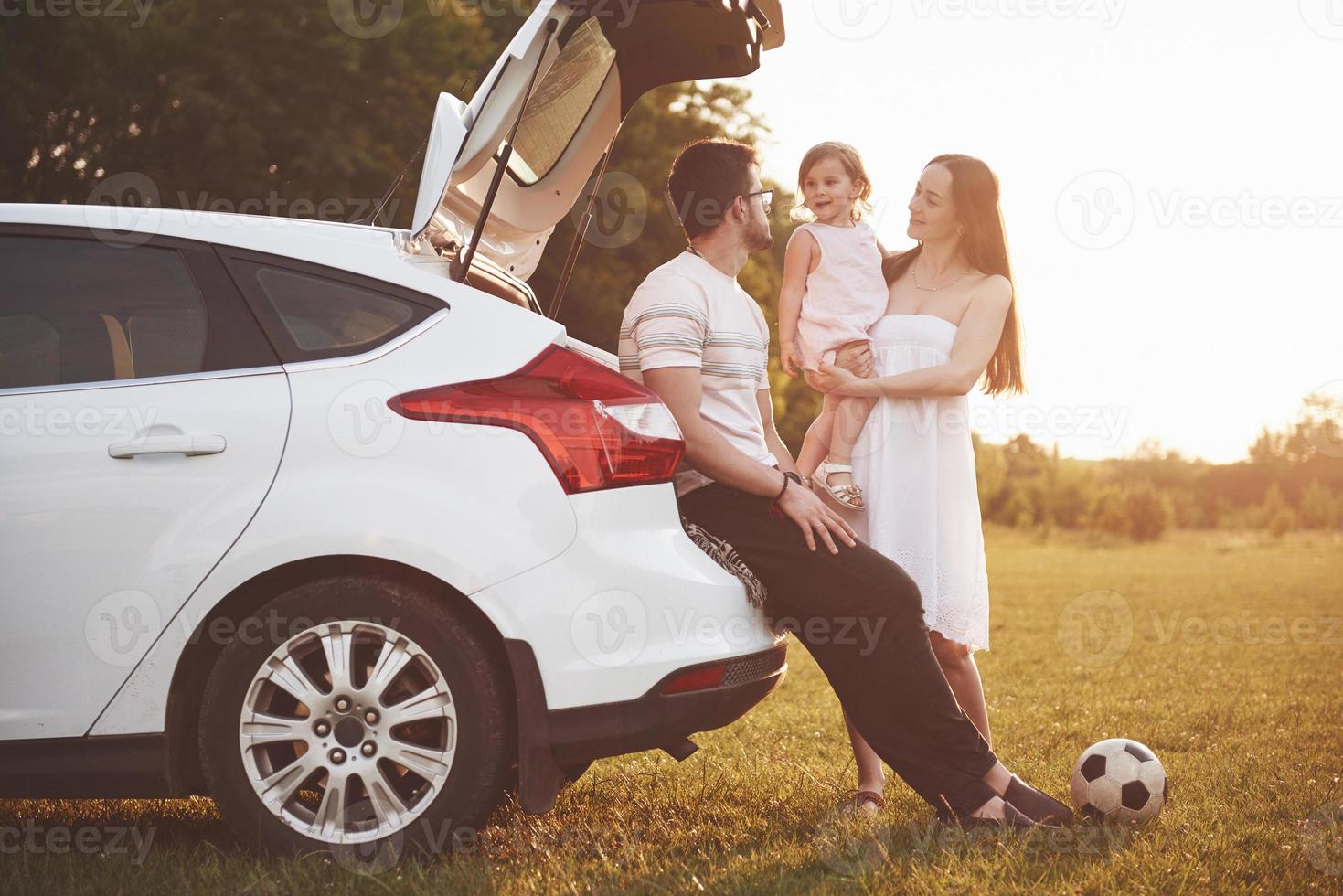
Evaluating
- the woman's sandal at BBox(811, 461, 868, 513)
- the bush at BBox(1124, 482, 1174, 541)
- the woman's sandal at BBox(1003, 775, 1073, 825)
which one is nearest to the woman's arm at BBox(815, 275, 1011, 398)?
the woman's sandal at BBox(811, 461, 868, 513)

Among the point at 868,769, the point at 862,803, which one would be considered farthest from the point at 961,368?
the point at 862,803

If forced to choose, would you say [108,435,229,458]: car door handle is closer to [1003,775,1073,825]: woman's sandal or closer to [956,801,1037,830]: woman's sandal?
[956,801,1037,830]: woman's sandal

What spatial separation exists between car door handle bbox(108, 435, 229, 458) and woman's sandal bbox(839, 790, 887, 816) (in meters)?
2.44

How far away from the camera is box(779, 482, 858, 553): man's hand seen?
3.58 meters

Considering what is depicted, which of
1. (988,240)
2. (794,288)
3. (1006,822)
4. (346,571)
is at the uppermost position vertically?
(988,240)

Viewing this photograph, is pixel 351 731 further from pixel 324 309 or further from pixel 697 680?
pixel 324 309

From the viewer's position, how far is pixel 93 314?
3273 millimetres

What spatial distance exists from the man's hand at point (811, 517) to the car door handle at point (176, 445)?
1.64 m

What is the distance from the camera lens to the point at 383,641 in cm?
307

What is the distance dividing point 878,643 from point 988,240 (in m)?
1.69

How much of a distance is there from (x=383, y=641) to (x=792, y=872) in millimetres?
1313

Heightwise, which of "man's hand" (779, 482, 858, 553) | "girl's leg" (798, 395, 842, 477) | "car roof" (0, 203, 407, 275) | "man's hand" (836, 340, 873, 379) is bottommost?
"man's hand" (779, 482, 858, 553)

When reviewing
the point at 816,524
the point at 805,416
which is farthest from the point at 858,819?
the point at 805,416

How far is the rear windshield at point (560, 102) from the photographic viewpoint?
388cm
